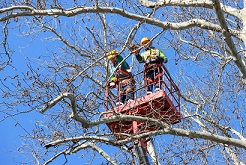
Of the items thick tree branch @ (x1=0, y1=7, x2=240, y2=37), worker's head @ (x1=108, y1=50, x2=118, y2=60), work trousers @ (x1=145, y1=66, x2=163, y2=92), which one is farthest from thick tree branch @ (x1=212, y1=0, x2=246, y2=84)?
work trousers @ (x1=145, y1=66, x2=163, y2=92)

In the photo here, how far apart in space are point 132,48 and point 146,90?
1.58 meters

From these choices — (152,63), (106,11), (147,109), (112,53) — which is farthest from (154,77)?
(106,11)

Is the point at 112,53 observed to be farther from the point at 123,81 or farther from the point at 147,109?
the point at 123,81

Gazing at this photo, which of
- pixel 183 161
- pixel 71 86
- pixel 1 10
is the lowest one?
pixel 183 161

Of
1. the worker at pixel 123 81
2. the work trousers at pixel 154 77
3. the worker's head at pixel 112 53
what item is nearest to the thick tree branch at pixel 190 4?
the worker's head at pixel 112 53

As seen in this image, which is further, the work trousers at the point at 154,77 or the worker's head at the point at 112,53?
the work trousers at the point at 154,77

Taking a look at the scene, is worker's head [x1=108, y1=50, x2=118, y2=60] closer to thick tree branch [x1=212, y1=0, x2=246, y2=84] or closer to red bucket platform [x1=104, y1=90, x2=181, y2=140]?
red bucket platform [x1=104, y1=90, x2=181, y2=140]

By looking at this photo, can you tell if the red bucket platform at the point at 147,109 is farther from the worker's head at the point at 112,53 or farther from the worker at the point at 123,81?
the worker's head at the point at 112,53

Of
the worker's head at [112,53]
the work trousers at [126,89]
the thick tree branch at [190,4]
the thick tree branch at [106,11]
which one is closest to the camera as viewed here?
the thick tree branch at [106,11]

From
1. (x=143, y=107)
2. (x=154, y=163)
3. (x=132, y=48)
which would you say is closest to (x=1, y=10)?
(x=132, y=48)

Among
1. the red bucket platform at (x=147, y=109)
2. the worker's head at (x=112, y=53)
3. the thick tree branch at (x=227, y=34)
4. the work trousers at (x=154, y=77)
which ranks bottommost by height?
the thick tree branch at (x=227, y=34)

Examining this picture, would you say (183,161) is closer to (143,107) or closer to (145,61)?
(143,107)

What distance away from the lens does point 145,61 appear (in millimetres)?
8945

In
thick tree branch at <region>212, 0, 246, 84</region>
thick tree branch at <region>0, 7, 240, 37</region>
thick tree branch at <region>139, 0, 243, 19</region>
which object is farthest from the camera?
thick tree branch at <region>139, 0, 243, 19</region>
